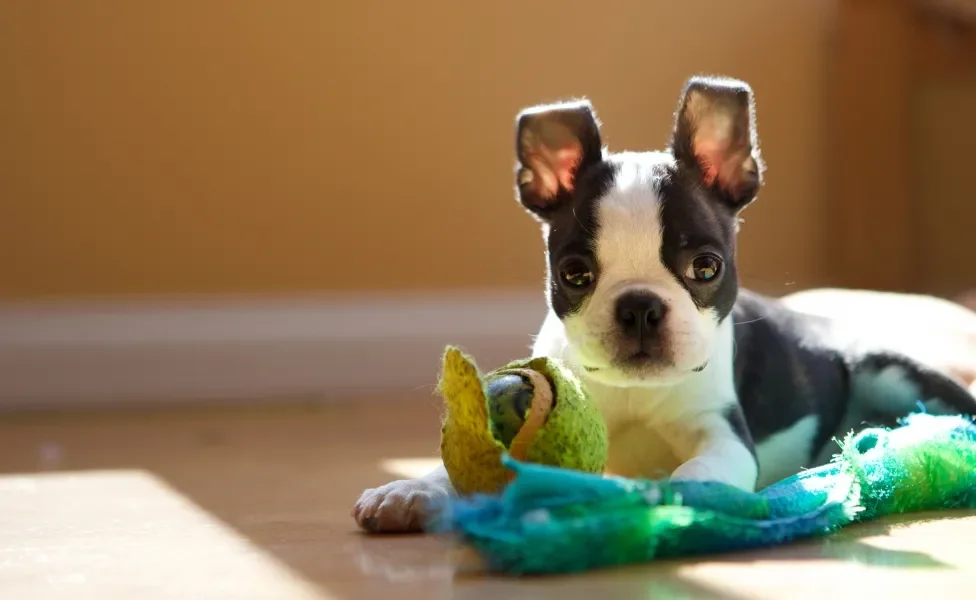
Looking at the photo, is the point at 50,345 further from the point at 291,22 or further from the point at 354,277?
the point at 291,22

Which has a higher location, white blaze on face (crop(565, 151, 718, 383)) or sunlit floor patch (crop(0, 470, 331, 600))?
white blaze on face (crop(565, 151, 718, 383))

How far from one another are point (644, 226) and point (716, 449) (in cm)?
39

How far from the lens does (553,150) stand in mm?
2293

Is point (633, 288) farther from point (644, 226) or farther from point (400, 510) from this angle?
point (400, 510)

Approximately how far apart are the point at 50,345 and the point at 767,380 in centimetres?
269

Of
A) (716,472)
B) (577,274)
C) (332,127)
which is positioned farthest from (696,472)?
(332,127)

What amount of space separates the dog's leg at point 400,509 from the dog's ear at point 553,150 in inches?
24.2

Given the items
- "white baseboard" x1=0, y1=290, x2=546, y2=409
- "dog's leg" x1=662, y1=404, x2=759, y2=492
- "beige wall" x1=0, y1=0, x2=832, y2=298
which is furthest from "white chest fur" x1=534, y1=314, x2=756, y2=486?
"beige wall" x1=0, y1=0, x2=832, y2=298

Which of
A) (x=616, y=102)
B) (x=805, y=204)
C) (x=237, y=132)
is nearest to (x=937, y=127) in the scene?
(x=805, y=204)

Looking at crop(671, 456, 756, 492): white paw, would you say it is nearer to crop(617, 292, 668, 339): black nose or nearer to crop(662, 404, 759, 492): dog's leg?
crop(662, 404, 759, 492): dog's leg

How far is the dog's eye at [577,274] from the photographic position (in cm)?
212

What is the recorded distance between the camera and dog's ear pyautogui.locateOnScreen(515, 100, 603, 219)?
2260 millimetres

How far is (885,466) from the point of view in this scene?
200 cm

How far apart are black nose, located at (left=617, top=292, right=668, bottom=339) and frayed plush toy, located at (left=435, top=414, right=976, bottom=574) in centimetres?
33
